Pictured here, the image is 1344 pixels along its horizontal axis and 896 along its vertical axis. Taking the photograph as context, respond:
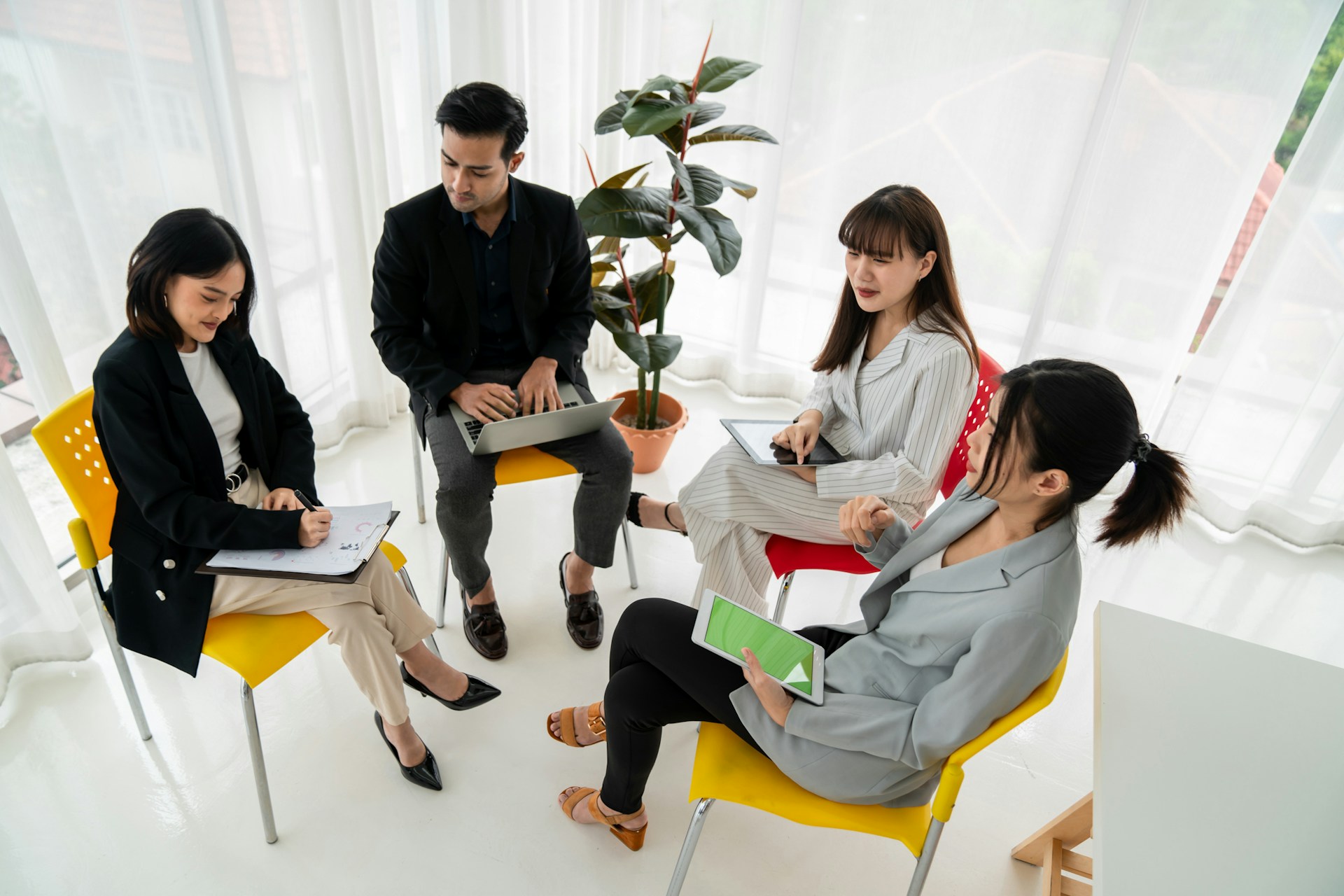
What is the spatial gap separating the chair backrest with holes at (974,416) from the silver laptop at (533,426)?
886 millimetres

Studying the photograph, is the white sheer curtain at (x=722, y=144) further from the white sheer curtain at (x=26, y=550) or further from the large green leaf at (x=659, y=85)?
the large green leaf at (x=659, y=85)

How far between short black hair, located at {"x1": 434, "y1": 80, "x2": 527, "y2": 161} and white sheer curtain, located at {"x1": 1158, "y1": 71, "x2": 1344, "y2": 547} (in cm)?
249

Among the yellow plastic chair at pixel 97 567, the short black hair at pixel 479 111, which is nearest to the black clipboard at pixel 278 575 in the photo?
the yellow plastic chair at pixel 97 567

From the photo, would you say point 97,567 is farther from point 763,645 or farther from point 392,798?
point 763,645

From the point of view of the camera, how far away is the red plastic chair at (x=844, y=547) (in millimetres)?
1863

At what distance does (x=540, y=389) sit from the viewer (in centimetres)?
214

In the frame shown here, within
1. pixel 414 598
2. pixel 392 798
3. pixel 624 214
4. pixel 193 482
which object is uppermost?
pixel 624 214

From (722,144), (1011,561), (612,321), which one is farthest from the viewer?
(722,144)

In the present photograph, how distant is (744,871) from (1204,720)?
965 mm

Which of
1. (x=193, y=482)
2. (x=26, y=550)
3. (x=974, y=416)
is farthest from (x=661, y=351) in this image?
(x=26, y=550)

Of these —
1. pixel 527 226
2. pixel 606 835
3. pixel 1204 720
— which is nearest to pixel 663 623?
pixel 606 835

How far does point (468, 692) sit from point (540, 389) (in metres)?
0.81

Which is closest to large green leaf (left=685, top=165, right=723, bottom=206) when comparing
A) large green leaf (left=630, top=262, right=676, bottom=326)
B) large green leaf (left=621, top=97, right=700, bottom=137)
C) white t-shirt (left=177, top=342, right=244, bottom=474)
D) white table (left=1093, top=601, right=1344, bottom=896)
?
large green leaf (left=621, top=97, right=700, bottom=137)

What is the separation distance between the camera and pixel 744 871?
1686mm
